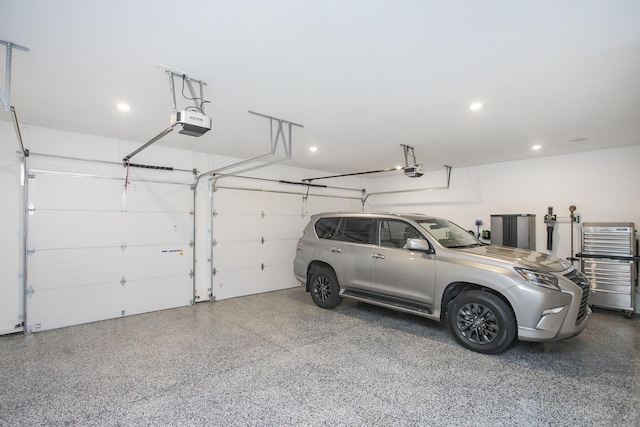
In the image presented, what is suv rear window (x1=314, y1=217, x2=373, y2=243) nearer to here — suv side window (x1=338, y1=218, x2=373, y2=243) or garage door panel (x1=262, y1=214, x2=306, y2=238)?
suv side window (x1=338, y1=218, x2=373, y2=243)

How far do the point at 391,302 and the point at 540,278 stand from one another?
1.77 metres

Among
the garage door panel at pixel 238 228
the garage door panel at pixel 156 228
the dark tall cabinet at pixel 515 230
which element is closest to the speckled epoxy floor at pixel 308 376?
the garage door panel at pixel 156 228

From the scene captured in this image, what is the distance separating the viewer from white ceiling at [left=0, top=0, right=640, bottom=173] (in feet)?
6.10

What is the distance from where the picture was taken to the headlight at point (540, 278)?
124 inches

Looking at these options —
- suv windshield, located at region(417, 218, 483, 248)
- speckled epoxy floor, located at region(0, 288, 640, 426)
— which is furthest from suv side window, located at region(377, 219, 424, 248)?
speckled epoxy floor, located at region(0, 288, 640, 426)

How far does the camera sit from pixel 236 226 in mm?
6051

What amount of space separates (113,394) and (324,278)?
3197mm

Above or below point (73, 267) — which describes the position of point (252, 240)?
above

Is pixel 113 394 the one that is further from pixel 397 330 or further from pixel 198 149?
pixel 198 149

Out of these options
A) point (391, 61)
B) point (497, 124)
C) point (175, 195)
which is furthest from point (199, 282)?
point (497, 124)

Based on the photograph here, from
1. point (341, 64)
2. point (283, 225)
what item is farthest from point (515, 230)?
point (341, 64)

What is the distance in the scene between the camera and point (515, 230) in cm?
569

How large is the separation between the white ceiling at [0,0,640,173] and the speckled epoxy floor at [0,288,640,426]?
2.67 m

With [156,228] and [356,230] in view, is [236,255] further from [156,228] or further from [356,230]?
[356,230]
